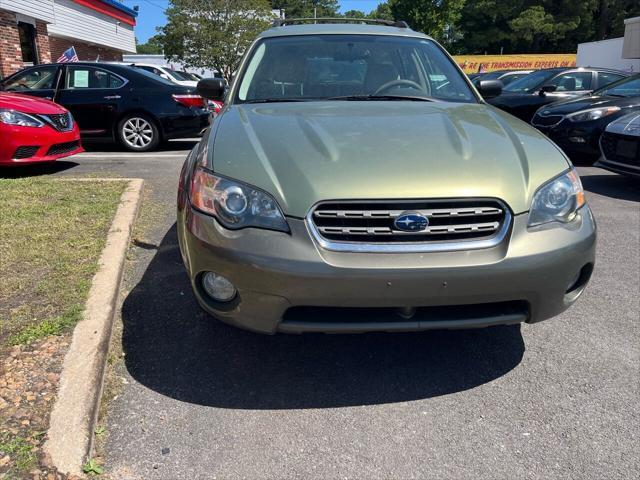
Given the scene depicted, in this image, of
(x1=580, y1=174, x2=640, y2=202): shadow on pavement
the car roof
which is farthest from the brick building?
(x1=580, y1=174, x2=640, y2=202): shadow on pavement

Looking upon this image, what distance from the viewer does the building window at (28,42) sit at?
1770 cm

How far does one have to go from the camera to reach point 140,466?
210 centimetres

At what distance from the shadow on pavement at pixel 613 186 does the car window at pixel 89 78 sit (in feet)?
24.1

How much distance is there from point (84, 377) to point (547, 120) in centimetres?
806

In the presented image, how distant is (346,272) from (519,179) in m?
0.91

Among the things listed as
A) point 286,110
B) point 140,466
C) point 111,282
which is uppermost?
point 286,110

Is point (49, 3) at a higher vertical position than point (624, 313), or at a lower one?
higher

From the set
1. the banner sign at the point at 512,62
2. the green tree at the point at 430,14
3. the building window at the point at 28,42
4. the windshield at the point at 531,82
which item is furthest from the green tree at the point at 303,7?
the windshield at the point at 531,82

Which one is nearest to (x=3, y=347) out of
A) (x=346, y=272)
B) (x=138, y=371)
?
(x=138, y=371)

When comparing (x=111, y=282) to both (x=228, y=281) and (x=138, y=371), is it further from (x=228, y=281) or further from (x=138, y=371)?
(x=228, y=281)

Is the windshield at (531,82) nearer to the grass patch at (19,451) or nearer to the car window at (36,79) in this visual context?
the car window at (36,79)

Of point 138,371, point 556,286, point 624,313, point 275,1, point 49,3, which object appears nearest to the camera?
point 556,286

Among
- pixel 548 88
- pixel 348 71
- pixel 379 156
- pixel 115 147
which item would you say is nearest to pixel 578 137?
pixel 548 88

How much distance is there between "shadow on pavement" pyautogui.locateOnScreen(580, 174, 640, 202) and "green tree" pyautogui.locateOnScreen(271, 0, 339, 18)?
80.2 metres
